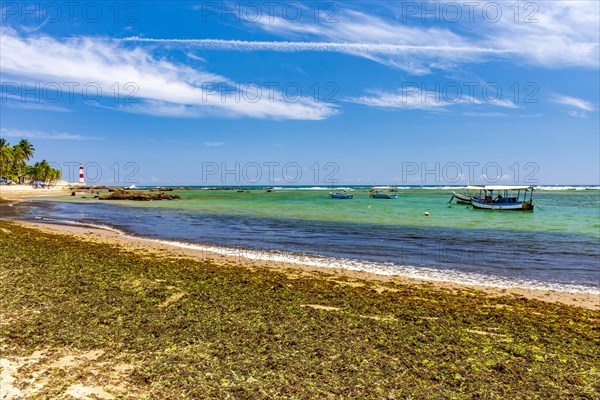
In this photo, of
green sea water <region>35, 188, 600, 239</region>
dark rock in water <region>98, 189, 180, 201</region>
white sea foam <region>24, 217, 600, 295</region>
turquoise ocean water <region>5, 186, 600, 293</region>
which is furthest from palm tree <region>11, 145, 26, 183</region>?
white sea foam <region>24, 217, 600, 295</region>

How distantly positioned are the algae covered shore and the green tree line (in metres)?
161

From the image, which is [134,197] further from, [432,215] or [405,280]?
[405,280]

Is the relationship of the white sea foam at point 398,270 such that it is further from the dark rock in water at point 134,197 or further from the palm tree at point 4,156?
the palm tree at point 4,156

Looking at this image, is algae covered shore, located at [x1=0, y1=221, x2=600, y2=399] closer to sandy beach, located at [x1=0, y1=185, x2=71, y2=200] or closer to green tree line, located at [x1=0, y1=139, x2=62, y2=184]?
sandy beach, located at [x1=0, y1=185, x2=71, y2=200]

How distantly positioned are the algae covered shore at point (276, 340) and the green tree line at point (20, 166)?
161015 mm

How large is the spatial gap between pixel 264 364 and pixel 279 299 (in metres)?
4.10

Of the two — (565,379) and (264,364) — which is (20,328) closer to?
(264,364)

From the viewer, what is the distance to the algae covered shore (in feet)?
19.8

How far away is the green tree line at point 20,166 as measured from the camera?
141m

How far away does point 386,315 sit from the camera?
9688mm

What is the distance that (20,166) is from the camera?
526 ft

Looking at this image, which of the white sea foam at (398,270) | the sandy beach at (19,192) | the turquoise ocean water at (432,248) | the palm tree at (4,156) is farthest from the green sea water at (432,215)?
the palm tree at (4,156)

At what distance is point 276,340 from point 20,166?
194m

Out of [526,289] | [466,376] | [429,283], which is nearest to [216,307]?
[466,376]
